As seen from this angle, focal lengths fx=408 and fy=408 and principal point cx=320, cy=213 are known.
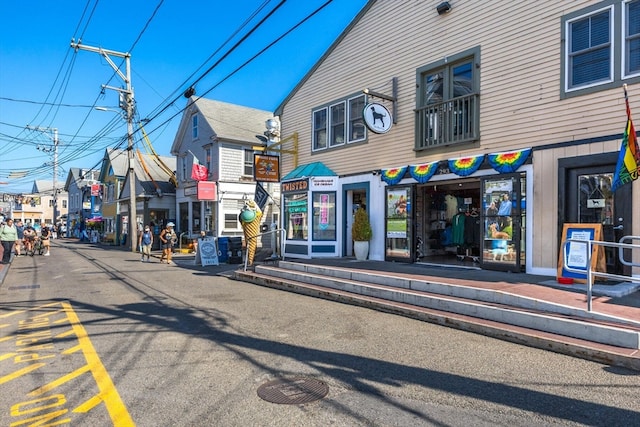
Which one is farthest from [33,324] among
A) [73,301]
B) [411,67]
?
[411,67]

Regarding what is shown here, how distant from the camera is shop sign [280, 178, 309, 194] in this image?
14008 millimetres

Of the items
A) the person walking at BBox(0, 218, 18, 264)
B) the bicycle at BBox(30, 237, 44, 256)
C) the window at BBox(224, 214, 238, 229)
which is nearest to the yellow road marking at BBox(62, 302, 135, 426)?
the person walking at BBox(0, 218, 18, 264)

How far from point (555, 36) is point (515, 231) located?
417cm

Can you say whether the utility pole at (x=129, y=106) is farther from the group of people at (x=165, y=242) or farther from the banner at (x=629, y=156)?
the banner at (x=629, y=156)

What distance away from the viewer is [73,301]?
29.2 feet

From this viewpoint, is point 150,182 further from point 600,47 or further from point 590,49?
point 600,47

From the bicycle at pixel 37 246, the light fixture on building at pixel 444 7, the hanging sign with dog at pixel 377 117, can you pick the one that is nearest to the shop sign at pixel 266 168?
the hanging sign with dog at pixel 377 117

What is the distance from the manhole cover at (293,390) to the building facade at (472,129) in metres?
6.48

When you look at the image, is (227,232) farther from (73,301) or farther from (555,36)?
(555,36)

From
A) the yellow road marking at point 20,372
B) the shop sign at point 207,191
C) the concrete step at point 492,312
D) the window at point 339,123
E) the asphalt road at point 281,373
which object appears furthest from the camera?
the shop sign at point 207,191

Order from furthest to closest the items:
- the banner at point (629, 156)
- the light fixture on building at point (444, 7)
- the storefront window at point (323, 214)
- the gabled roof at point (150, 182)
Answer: the gabled roof at point (150, 182) < the storefront window at point (323, 214) < the light fixture on building at point (444, 7) < the banner at point (629, 156)

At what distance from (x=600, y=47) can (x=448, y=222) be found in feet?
19.9

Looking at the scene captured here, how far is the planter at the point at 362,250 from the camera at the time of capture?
1233 cm

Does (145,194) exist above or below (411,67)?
below
